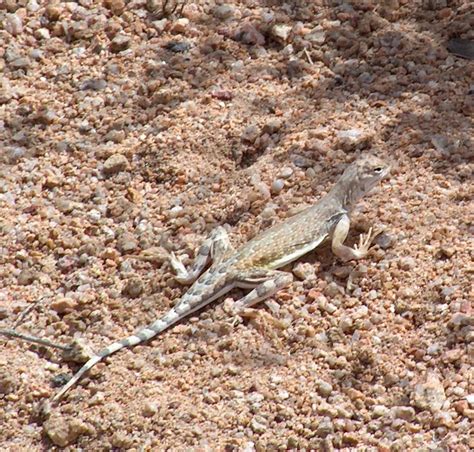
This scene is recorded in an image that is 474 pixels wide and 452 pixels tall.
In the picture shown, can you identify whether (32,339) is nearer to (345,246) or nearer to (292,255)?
(292,255)

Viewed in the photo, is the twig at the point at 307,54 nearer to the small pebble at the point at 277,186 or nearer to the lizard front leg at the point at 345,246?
the small pebble at the point at 277,186

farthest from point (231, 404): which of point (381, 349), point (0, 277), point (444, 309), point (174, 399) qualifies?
point (0, 277)

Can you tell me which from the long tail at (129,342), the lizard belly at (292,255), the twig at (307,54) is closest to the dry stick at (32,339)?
the long tail at (129,342)

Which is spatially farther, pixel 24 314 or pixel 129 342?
pixel 24 314

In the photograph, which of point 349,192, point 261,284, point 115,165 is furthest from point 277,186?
point 115,165

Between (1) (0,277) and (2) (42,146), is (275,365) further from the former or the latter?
(2) (42,146)

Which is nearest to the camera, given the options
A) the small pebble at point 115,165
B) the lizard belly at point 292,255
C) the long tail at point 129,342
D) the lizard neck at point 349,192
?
the long tail at point 129,342

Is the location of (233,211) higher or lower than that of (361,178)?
lower

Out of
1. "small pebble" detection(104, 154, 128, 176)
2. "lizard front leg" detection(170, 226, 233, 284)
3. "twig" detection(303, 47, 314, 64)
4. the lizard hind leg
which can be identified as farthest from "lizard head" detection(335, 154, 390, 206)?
"small pebble" detection(104, 154, 128, 176)
